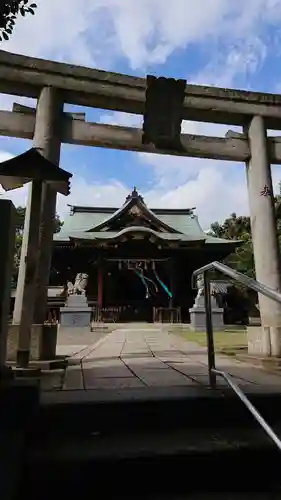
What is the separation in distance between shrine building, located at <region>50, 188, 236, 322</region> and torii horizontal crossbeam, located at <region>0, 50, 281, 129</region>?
37.9ft

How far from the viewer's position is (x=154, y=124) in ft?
18.7

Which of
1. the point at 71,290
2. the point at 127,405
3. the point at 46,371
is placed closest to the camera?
the point at 127,405

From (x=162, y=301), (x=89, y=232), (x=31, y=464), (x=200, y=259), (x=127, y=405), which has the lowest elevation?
(x=31, y=464)

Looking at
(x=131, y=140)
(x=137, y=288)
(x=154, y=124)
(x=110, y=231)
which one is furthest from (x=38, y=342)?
(x=137, y=288)

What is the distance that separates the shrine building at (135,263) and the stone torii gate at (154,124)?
37.2ft

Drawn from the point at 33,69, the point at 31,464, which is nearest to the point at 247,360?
the point at 31,464

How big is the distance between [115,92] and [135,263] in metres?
13.5

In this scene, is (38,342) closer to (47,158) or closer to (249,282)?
(47,158)

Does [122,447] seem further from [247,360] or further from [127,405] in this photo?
[247,360]

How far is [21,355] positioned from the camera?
127 inches

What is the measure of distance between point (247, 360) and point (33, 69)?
4788mm

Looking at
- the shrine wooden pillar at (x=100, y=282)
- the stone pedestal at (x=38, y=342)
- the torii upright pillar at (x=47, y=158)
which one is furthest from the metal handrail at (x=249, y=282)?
the shrine wooden pillar at (x=100, y=282)

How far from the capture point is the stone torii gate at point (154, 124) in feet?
15.5

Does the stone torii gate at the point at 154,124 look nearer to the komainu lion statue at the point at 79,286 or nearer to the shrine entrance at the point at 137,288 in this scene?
the komainu lion statue at the point at 79,286
